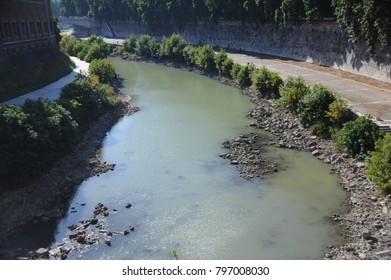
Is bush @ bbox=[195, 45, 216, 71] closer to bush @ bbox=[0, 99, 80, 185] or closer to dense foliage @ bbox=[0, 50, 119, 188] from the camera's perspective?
dense foliage @ bbox=[0, 50, 119, 188]

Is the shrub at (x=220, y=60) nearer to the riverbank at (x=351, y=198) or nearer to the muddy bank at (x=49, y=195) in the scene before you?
the riverbank at (x=351, y=198)

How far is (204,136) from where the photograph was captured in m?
25.5

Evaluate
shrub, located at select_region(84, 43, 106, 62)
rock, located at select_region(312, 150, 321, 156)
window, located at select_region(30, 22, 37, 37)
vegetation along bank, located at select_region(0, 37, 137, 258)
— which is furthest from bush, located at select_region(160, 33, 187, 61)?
rock, located at select_region(312, 150, 321, 156)

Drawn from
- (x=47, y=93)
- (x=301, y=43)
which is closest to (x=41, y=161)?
(x=47, y=93)

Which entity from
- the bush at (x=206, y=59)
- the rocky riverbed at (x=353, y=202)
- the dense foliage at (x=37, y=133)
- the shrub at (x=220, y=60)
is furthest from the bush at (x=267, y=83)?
the dense foliage at (x=37, y=133)

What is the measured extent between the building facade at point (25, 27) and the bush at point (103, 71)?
13.9 feet

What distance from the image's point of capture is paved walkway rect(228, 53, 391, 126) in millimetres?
21141

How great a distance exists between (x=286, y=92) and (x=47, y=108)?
1472cm

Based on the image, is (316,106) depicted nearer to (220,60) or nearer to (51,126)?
→ (51,126)

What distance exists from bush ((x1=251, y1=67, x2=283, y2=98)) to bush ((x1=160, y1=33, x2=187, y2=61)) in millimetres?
21030

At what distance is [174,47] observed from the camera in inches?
2052

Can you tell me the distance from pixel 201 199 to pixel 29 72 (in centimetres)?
1991

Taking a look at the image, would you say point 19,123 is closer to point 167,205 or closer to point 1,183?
point 1,183

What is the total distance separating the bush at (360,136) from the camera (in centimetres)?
1839
